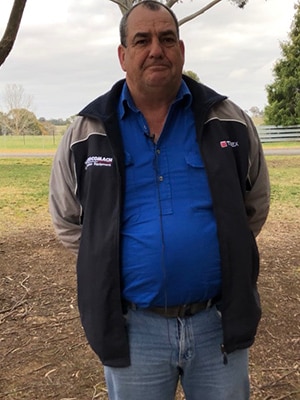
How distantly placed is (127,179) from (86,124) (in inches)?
12.2

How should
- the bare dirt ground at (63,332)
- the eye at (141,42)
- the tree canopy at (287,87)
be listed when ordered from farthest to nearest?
the tree canopy at (287,87), the bare dirt ground at (63,332), the eye at (141,42)

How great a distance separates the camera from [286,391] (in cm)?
326

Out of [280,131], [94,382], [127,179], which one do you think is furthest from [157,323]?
[280,131]

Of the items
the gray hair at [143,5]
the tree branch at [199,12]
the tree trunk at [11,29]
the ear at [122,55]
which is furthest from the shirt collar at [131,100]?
the tree branch at [199,12]

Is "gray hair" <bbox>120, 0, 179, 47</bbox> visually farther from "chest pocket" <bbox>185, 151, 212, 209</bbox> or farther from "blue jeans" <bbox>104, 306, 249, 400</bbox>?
"blue jeans" <bbox>104, 306, 249, 400</bbox>

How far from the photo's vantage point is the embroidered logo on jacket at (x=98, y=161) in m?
1.91

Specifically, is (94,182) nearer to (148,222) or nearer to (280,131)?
(148,222)

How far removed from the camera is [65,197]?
2148mm

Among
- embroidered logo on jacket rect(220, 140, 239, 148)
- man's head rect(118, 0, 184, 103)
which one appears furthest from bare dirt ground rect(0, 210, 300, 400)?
man's head rect(118, 0, 184, 103)

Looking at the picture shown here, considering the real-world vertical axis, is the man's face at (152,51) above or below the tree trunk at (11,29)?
below

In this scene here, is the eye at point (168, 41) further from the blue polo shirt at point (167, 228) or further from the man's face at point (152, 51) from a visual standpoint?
the blue polo shirt at point (167, 228)

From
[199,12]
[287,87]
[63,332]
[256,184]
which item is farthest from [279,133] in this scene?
[256,184]

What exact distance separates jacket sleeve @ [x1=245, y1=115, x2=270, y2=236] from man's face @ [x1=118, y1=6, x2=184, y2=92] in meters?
0.40

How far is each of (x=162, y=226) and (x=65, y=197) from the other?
512mm
